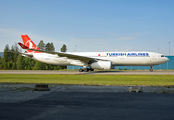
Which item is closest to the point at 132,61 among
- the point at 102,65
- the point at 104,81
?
the point at 102,65

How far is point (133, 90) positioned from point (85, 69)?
23235 mm

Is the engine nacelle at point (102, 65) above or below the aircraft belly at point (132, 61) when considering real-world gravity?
below

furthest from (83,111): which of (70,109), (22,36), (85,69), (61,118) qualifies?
(22,36)

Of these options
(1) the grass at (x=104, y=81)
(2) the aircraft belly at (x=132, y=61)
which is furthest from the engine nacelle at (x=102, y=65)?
(1) the grass at (x=104, y=81)

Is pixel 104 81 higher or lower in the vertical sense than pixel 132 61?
lower

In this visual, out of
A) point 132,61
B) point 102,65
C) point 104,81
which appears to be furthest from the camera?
point 132,61

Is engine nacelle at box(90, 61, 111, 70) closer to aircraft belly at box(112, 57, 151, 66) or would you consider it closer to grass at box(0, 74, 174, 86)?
aircraft belly at box(112, 57, 151, 66)

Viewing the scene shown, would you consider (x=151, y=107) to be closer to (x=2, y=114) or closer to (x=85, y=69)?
(x=2, y=114)

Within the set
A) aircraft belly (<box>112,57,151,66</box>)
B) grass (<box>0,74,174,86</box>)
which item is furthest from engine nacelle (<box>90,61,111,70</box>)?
grass (<box>0,74,174,86</box>)

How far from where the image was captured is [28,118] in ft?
16.8

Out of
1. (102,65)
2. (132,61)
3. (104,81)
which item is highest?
(132,61)

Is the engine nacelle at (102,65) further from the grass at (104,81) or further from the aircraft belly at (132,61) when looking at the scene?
the grass at (104,81)

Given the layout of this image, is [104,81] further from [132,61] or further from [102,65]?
[132,61]

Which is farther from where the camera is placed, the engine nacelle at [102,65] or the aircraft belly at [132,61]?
the aircraft belly at [132,61]
